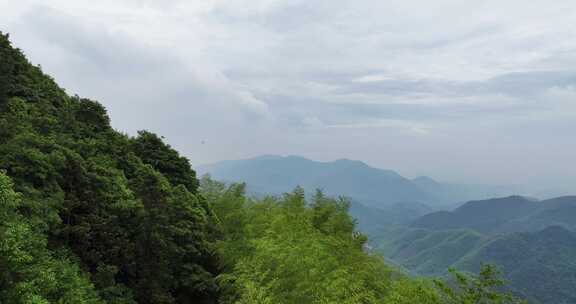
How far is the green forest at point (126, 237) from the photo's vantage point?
20844 millimetres

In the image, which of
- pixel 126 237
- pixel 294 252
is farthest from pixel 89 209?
pixel 294 252

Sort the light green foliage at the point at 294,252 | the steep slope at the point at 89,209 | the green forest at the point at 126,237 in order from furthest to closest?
the light green foliage at the point at 294,252, the steep slope at the point at 89,209, the green forest at the point at 126,237

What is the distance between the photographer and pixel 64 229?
26.6 meters

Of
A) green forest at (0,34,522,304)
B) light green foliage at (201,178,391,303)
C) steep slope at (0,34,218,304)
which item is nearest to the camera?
green forest at (0,34,522,304)

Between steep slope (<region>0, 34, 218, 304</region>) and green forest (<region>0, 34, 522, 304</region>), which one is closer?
green forest (<region>0, 34, 522, 304</region>)

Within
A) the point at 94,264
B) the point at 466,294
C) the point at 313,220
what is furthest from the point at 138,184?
the point at 466,294

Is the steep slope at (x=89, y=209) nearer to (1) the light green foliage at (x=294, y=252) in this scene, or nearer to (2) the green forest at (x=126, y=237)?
(2) the green forest at (x=126, y=237)

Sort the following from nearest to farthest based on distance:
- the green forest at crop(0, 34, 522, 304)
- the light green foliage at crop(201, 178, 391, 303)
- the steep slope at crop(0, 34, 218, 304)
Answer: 1. the green forest at crop(0, 34, 522, 304)
2. the steep slope at crop(0, 34, 218, 304)
3. the light green foliage at crop(201, 178, 391, 303)

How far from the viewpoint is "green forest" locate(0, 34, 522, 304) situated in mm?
20844

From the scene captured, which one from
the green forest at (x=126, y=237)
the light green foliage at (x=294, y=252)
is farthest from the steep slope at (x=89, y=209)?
the light green foliage at (x=294, y=252)

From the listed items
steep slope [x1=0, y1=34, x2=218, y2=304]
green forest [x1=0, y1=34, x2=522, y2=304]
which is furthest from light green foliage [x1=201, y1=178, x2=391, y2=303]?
steep slope [x1=0, y1=34, x2=218, y2=304]

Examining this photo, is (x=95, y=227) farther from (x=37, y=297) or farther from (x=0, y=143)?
(x=37, y=297)

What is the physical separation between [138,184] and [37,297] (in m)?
19.3

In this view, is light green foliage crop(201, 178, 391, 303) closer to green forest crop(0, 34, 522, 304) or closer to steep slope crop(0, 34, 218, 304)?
green forest crop(0, 34, 522, 304)
